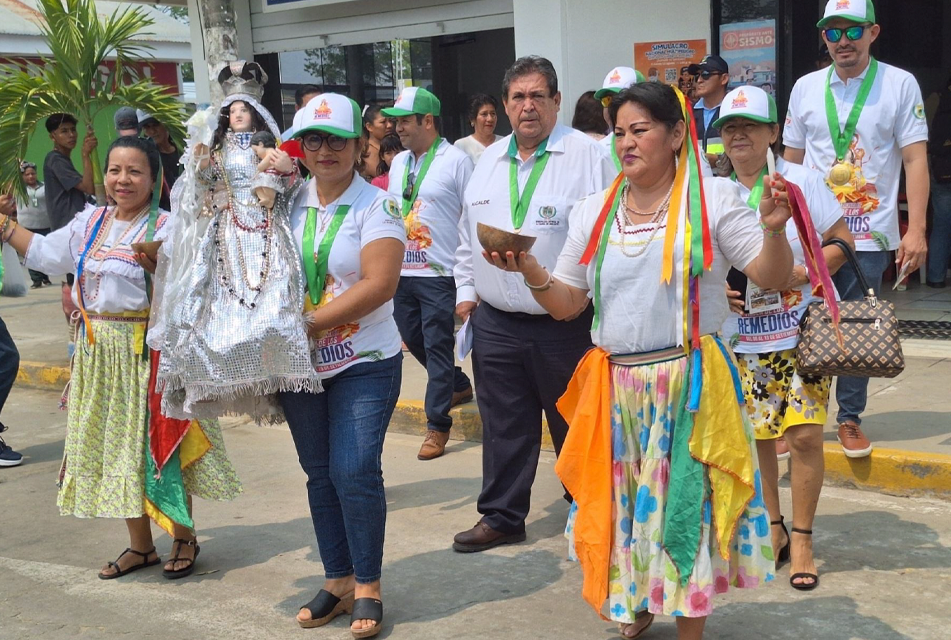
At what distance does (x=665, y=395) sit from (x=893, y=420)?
3.31 m

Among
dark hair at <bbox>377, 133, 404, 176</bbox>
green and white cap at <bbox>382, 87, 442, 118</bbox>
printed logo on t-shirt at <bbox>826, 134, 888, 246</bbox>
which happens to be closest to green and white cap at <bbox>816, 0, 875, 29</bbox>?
printed logo on t-shirt at <bbox>826, 134, 888, 246</bbox>

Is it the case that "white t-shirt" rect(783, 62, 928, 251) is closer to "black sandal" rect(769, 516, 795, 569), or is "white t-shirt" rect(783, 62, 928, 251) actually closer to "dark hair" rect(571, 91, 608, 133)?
"dark hair" rect(571, 91, 608, 133)

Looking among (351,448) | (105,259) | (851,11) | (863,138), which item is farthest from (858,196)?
(105,259)

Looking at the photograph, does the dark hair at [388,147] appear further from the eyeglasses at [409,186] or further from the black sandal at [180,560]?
the black sandal at [180,560]

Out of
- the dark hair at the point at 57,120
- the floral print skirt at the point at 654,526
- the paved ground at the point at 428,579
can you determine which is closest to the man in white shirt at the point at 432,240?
the paved ground at the point at 428,579

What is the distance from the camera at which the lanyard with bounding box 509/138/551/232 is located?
498 centimetres

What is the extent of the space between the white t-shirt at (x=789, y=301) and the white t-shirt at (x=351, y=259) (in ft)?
4.67

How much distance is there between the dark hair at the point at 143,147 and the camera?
16.1 ft

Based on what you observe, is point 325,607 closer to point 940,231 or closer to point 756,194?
point 756,194

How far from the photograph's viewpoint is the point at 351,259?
13.8ft

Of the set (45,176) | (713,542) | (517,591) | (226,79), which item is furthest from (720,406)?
(45,176)

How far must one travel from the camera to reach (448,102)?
541 inches

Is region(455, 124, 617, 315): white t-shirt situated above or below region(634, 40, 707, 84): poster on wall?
below

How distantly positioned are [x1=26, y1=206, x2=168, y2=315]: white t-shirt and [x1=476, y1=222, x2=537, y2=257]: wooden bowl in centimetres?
194
